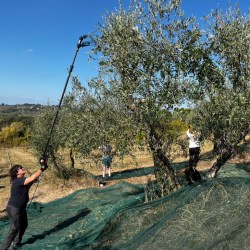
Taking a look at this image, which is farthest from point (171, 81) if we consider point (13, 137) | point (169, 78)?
point (13, 137)

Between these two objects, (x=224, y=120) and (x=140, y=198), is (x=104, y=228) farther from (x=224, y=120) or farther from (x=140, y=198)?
(x=224, y=120)

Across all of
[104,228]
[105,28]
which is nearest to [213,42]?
[105,28]

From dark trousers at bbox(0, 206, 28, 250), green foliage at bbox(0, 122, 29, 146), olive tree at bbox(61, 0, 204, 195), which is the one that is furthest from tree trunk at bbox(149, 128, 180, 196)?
green foliage at bbox(0, 122, 29, 146)

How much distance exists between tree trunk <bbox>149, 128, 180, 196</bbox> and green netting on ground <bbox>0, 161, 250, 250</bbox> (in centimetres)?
91

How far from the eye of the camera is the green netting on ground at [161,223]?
6.55 m

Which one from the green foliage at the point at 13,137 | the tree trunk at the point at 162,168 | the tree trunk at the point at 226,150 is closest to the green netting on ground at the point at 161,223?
the tree trunk at the point at 162,168

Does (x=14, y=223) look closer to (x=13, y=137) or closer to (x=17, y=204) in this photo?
(x=17, y=204)

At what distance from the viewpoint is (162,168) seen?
36.1 feet

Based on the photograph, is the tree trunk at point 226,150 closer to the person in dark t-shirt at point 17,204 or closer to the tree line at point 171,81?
the tree line at point 171,81

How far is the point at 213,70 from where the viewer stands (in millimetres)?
10445

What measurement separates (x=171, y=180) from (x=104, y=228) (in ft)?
9.36

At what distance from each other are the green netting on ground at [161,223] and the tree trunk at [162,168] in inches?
36.0

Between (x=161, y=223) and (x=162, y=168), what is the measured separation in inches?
143

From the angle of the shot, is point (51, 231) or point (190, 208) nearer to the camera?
point (190, 208)
